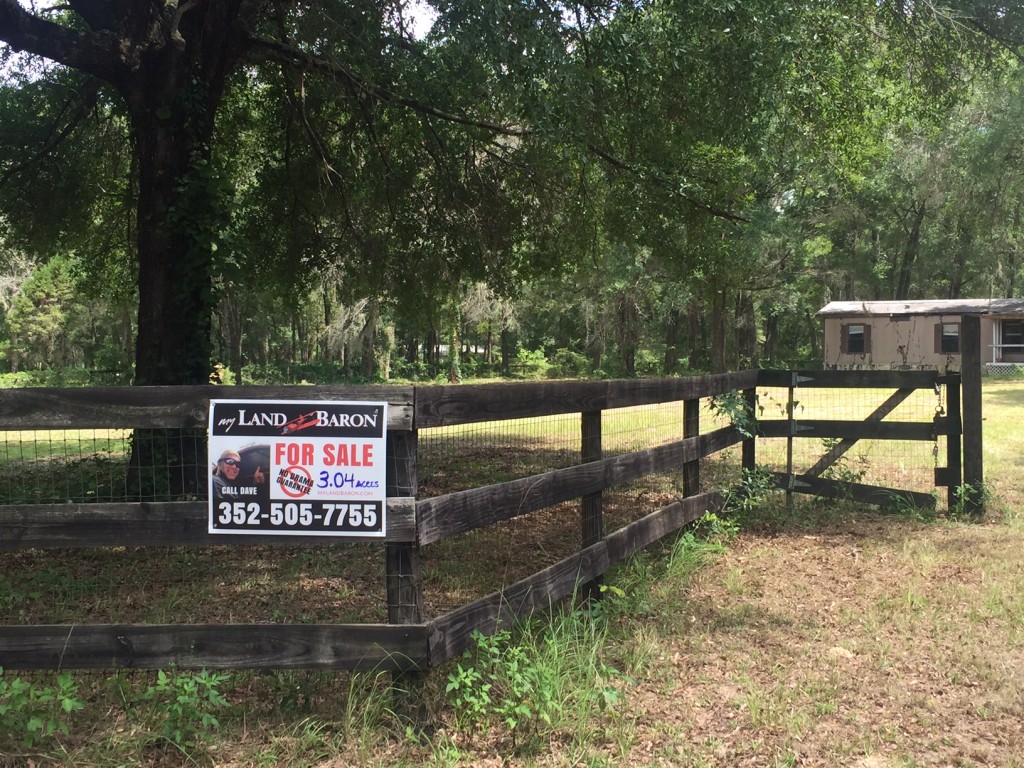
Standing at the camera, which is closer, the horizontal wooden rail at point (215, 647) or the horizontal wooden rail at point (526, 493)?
the horizontal wooden rail at point (215, 647)

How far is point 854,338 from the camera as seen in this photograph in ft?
122

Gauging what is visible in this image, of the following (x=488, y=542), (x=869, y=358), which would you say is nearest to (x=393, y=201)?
(x=488, y=542)

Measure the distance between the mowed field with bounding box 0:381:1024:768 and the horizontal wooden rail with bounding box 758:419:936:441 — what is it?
55.9 inches

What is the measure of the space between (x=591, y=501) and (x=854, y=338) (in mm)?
35788

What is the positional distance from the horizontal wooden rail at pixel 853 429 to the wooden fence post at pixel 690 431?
152cm

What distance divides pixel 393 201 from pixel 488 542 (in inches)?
267

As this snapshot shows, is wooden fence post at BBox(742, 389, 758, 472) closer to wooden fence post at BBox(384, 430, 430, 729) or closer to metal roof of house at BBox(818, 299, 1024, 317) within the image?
wooden fence post at BBox(384, 430, 430, 729)

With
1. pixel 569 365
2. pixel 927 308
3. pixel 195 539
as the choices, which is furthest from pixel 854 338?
pixel 195 539

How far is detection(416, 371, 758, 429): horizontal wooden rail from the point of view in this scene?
3748 millimetres

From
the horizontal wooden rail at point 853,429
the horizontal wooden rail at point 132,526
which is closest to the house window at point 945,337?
the horizontal wooden rail at point 853,429

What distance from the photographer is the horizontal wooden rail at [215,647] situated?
349 cm

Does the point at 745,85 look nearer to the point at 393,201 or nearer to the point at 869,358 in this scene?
the point at 393,201

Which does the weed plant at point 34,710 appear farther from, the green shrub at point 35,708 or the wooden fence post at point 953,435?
the wooden fence post at point 953,435

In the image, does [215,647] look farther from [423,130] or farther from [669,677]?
[423,130]
